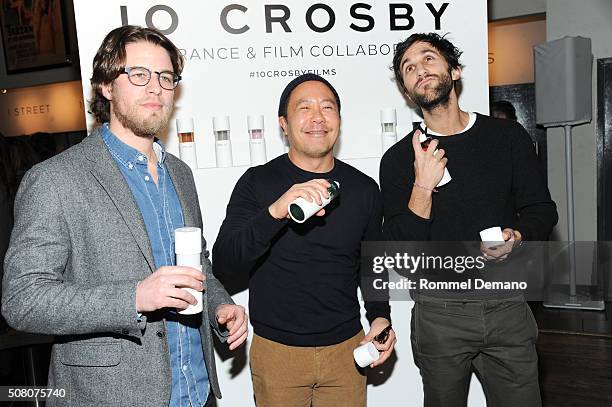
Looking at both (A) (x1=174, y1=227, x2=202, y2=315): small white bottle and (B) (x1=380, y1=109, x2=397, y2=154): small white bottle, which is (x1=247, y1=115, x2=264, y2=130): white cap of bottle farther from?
(A) (x1=174, y1=227, x2=202, y2=315): small white bottle

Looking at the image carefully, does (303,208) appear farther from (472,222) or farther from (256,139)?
(256,139)

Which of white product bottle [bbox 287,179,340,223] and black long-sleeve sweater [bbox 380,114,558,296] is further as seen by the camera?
black long-sleeve sweater [bbox 380,114,558,296]

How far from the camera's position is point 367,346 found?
213 cm

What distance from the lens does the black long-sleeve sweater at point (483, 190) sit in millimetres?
2299

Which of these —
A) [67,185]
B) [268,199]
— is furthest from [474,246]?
[67,185]

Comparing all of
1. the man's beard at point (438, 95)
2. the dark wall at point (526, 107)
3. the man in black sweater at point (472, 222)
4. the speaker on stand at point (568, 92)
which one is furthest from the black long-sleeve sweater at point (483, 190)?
the dark wall at point (526, 107)

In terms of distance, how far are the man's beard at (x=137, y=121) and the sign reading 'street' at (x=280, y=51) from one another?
1.02 meters

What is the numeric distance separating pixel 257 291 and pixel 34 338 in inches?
54.8

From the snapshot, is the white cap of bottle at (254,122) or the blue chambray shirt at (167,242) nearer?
the blue chambray shirt at (167,242)

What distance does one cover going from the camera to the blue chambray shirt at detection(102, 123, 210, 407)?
1.71 metres

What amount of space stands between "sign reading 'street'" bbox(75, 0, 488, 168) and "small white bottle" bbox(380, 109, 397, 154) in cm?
3

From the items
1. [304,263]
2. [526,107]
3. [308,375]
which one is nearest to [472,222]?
[304,263]

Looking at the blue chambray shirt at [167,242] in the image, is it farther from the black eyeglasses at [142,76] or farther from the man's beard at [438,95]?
the man's beard at [438,95]

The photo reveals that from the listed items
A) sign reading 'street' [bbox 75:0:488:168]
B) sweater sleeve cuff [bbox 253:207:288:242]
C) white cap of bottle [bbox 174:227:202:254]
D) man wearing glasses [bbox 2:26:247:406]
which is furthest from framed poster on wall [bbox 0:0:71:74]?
white cap of bottle [bbox 174:227:202:254]
